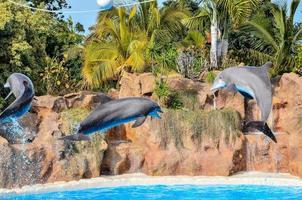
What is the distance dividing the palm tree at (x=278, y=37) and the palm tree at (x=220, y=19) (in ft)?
2.58

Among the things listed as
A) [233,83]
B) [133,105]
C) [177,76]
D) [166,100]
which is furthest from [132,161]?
[233,83]

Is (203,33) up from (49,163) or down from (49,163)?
up

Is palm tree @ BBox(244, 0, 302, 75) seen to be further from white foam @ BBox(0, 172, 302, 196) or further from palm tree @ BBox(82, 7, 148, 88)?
white foam @ BBox(0, 172, 302, 196)

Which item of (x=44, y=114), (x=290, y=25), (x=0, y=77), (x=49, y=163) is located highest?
(x=290, y=25)

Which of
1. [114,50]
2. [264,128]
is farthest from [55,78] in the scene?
[264,128]

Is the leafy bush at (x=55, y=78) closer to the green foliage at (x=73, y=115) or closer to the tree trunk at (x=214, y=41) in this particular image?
the green foliage at (x=73, y=115)

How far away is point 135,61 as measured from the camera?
1569 centimetres

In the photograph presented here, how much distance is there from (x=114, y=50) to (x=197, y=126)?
5.37 meters

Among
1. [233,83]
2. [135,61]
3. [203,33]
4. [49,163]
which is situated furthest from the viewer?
[203,33]

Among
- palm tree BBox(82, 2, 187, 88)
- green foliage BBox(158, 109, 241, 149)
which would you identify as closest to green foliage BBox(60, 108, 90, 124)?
green foliage BBox(158, 109, 241, 149)

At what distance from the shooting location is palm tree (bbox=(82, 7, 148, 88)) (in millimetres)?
15953

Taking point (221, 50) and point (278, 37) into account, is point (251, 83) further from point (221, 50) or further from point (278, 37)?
point (278, 37)

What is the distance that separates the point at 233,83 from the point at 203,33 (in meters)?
13.4

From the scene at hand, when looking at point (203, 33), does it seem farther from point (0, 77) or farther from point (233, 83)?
point (233, 83)
